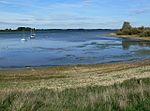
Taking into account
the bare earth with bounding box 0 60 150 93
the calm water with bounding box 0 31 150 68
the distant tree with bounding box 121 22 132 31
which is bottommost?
the calm water with bounding box 0 31 150 68

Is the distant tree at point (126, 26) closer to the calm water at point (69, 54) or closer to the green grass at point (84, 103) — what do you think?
the calm water at point (69, 54)

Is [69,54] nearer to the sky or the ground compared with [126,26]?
nearer to the ground

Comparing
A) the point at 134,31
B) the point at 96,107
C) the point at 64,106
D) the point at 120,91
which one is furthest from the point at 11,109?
the point at 134,31

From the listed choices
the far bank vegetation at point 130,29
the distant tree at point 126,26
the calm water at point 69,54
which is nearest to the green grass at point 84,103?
the calm water at point 69,54

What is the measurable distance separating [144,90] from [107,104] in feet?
5.58

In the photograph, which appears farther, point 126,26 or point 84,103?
point 126,26

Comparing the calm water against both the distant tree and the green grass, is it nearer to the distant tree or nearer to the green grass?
the green grass

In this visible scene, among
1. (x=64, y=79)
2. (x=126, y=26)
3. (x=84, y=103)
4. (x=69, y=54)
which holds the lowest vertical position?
(x=69, y=54)

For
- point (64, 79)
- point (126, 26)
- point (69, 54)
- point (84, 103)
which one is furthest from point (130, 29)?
point (84, 103)

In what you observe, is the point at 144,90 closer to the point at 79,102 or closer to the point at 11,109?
the point at 79,102

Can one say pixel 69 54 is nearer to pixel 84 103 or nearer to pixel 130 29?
pixel 84 103

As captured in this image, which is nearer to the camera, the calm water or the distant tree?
the calm water

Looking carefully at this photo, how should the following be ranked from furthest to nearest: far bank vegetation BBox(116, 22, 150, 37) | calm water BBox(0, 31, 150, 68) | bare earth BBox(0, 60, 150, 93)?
far bank vegetation BBox(116, 22, 150, 37), calm water BBox(0, 31, 150, 68), bare earth BBox(0, 60, 150, 93)

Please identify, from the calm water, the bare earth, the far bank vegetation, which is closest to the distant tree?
the far bank vegetation
